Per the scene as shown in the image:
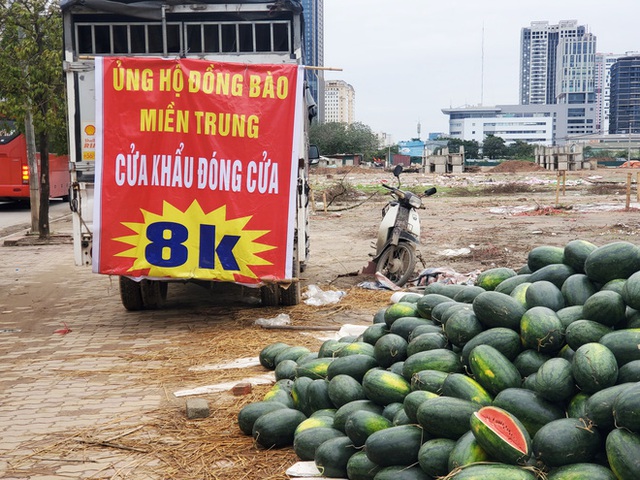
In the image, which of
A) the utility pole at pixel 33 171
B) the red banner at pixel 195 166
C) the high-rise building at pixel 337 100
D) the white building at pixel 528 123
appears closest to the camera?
the red banner at pixel 195 166

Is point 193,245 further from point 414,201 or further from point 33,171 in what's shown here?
point 33,171

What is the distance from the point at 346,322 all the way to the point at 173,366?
2.44m

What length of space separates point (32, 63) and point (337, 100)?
6908 inches

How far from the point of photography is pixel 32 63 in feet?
50.5

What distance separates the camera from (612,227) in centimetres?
1834

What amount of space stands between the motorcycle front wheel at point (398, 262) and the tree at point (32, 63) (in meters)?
8.12

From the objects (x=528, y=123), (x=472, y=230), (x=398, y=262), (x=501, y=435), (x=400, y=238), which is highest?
(x=528, y=123)

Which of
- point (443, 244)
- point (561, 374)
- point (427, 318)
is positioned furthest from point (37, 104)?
point (561, 374)

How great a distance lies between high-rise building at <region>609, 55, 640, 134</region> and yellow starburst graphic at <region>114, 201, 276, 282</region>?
6407 inches

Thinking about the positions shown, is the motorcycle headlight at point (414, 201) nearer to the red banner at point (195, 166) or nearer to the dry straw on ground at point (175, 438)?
the red banner at point (195, 166)

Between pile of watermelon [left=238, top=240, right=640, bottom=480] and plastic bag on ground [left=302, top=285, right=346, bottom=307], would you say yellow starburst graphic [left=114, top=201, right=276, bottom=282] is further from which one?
pile of watermelon [left=238, top=240, right=640, bottom=480]

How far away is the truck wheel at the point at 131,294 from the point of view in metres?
9.34

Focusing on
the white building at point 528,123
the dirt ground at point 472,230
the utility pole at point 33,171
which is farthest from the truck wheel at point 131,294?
the white building at point 528,123

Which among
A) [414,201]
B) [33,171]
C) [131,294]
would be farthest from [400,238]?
[33,171]
